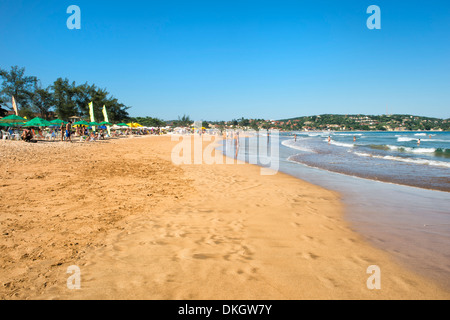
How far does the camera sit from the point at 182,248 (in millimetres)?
3461

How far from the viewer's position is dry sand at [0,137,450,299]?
8.39 feet

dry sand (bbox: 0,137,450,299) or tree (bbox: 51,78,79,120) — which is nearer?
dry sand (bbox: 0,137,450,299)

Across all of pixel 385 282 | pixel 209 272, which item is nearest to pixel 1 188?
pixel 209 272

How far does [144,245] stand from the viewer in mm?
3510

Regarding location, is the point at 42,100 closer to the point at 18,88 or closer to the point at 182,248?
the point at 18,88

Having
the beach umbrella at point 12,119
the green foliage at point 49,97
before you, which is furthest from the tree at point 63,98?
the beach umbrella at point 12,119

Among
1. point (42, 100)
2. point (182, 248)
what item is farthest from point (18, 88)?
point (182, 248)

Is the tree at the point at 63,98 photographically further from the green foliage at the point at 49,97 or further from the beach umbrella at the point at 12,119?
the beach umbrella at the point at 12,119

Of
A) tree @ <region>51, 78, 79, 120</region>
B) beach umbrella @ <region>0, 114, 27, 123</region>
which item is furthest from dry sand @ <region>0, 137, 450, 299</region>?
tree @ <region>51, 78, 79, 120</region>

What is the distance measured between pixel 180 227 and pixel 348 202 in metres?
4.57

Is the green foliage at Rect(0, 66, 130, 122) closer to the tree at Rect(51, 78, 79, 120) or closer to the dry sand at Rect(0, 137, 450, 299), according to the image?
the tree at Rect(51, 78, 79, 120)

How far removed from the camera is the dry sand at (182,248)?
2.56m
